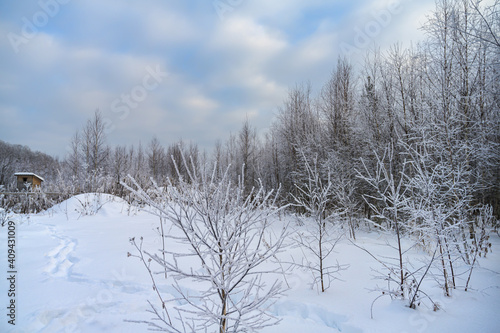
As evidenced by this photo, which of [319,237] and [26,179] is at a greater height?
[26,179]

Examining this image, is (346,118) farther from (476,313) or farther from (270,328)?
(270,328)

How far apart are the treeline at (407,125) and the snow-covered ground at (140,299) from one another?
4.73 feet

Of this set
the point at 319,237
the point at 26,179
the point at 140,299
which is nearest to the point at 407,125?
the point at 319,237

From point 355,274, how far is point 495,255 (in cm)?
352

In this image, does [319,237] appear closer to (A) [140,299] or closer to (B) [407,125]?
(A) [140,299]

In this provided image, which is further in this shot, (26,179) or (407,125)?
(26,179)

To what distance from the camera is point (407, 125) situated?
8531 millimetres

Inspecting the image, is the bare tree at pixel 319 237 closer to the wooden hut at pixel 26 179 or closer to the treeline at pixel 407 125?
the treeline at pixel 407 125

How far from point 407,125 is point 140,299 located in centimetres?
952

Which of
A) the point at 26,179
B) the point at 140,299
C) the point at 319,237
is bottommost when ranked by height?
the point at 140,299

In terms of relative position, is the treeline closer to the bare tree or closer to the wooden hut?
the bare tree

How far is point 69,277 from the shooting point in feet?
10.9

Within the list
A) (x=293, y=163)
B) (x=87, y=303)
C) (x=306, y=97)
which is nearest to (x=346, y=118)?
(x=293, y=163)

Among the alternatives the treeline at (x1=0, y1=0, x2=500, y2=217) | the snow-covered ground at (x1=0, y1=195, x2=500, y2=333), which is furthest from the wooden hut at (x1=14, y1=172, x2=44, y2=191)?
the snow-covered ground at (x1=0, y1=195, x2=500, y2=333)
